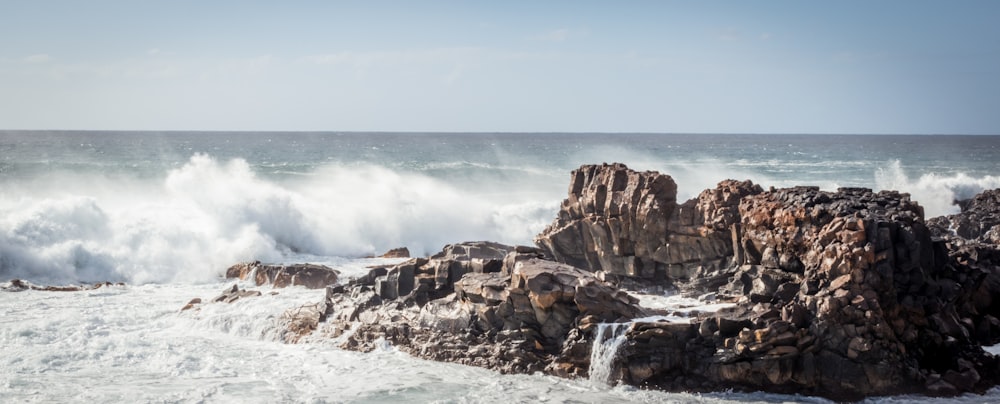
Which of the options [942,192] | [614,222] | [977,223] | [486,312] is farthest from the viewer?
[942,192]

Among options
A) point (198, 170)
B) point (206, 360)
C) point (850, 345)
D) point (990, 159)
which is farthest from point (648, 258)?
point (990, 159)

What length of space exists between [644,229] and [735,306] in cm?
512

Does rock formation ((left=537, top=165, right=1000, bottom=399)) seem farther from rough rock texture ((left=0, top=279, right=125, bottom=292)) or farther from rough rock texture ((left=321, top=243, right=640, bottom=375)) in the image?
rough rock texture ((left=0, top=279, right=125, bottom=292))

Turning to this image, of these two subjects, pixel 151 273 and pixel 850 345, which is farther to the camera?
pixel 151 273

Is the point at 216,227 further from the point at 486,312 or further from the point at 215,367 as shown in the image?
the point at 486,312

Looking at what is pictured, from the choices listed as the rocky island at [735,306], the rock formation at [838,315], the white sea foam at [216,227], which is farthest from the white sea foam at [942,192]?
the rock formation at [838,315]

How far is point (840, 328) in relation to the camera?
647 inches

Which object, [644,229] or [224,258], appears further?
[224,258]

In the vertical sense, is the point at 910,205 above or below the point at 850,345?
above

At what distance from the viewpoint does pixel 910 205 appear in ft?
61.5

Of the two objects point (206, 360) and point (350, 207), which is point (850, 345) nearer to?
point (206, 360)

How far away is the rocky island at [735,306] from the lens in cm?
1641

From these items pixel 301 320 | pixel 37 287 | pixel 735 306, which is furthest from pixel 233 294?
pixel 735 306

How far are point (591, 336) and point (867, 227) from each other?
216 inches
